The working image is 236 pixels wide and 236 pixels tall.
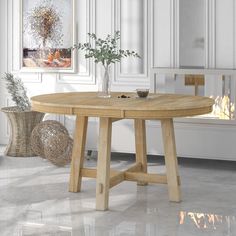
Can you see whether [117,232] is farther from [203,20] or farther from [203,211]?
[203,20]

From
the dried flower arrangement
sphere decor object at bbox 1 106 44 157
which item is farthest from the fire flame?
the dried flower arrangement

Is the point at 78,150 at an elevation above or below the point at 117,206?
above

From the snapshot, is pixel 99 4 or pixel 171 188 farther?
pixel 99 4

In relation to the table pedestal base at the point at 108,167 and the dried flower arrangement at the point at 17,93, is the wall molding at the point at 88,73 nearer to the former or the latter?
the dried flower arrangement at the point at 17,93

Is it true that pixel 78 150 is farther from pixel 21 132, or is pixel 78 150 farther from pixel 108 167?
pixel 21 132

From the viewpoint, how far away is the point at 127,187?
5.60 m

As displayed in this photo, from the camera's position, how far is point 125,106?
470 cm

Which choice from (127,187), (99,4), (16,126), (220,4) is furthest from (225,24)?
(16,126)

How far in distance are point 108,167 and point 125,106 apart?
521mm

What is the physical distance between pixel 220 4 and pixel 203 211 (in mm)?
2418

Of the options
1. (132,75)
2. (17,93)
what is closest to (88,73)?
(132,75)

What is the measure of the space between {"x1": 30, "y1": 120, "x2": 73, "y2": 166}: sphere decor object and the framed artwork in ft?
2.61

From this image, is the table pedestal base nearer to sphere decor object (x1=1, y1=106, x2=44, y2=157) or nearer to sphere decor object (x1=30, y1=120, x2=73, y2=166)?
sphere decor object (x1=30, y1=120, x2=73, y2=166)

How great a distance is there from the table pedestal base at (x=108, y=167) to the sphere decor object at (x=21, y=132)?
1854 millimetres
